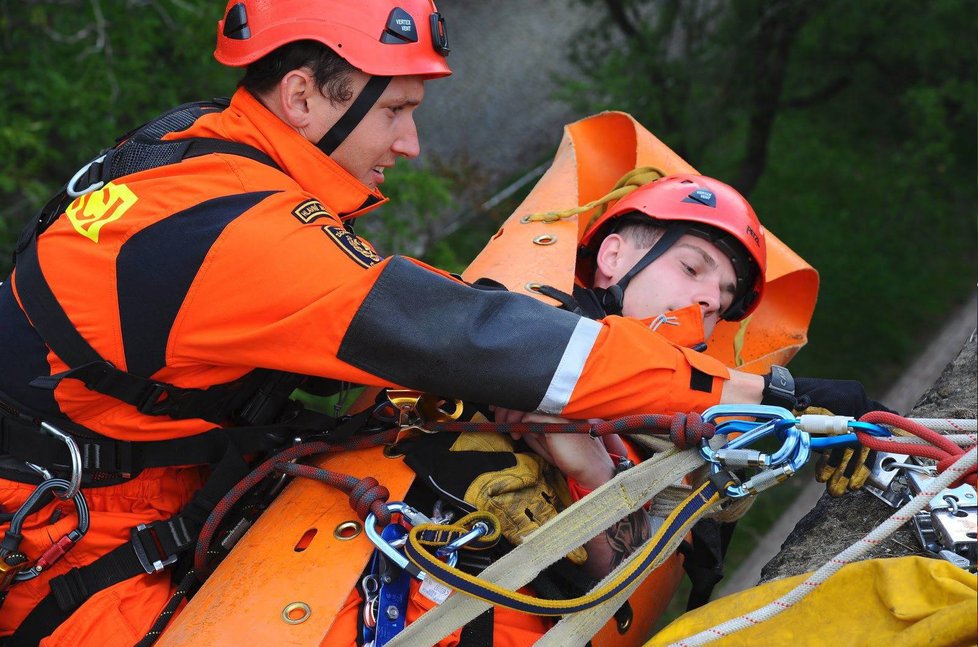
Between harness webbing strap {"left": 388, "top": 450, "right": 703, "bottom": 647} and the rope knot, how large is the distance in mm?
56

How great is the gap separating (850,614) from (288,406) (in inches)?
64.0

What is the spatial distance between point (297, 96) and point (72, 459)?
3.72 feet

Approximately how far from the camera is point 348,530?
2.57 m

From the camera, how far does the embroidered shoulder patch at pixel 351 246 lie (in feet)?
7.94

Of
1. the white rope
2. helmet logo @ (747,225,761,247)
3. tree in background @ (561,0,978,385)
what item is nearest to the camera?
the white rope

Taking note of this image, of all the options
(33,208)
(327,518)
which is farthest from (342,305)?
(33,208)

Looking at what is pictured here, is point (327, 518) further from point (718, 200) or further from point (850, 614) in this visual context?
point (718, 200)

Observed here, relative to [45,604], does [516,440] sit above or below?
above

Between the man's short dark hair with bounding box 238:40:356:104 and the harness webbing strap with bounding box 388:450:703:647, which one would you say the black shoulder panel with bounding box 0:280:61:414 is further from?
the harness webbing strap with bounding box 388:450:703:647

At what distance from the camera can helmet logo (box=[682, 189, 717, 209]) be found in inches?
136

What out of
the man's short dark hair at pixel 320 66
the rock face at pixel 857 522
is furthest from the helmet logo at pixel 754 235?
the man's short dark hair at pixel 320 66

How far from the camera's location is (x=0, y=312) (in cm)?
277

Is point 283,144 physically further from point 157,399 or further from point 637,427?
point 637,427

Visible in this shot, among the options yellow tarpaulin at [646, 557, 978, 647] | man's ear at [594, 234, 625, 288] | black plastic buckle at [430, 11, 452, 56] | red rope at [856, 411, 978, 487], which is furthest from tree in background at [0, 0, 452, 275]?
yellow tarpaulin at [646, 557, 978, 647]
